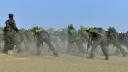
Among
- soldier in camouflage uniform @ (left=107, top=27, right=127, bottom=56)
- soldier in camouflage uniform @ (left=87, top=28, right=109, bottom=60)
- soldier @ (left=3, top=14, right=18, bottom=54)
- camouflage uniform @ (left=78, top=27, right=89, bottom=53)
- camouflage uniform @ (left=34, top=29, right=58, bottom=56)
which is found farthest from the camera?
camouflage uniform @ (left=78, top=27, right=89, bottom=53)

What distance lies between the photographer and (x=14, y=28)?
2923 cm

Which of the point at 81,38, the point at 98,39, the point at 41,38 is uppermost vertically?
the point at 81,38

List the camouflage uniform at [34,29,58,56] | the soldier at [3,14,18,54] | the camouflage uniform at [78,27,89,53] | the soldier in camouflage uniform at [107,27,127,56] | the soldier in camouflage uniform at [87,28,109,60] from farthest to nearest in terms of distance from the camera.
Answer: the camouflage uniform at [78,27,89,53] < the soldier in camouflage uniform at [107,27,127,56] < the camouflage uniform at [34,29,58,56] < the soldier in camouflage uniform at [87,28,109,60] < the soldier at [3,14,18,54]

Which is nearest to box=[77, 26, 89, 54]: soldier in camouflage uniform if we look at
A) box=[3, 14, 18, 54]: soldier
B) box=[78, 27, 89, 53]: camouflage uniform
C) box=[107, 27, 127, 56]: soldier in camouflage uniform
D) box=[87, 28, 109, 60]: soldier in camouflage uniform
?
box=[78, 27, 89, 53]: camouflage uniform

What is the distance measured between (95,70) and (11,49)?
793cm

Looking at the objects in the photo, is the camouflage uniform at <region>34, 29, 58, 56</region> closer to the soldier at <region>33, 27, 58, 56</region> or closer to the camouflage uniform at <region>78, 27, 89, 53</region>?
the soldier at <region>33, 27, 58, 56</region>

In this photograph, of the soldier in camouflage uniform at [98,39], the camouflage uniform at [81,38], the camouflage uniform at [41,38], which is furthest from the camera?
the camouflage uniform at [81,38]

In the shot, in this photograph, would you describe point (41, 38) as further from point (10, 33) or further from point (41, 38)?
point (10, 33)

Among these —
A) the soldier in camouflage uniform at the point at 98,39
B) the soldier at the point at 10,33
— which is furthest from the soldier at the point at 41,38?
the soldier at the point at 10,33

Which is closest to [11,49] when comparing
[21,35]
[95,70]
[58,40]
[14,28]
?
[14,28]

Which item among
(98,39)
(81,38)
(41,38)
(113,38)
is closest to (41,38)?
(41,38)

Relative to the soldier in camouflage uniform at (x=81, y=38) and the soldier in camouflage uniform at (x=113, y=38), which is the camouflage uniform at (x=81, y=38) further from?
the soldier in camouflage uniform at (x=113, y=38)

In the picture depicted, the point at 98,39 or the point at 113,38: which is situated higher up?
the point at 113,38

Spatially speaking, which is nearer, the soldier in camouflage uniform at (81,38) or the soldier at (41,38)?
the soldier at (41,38)
